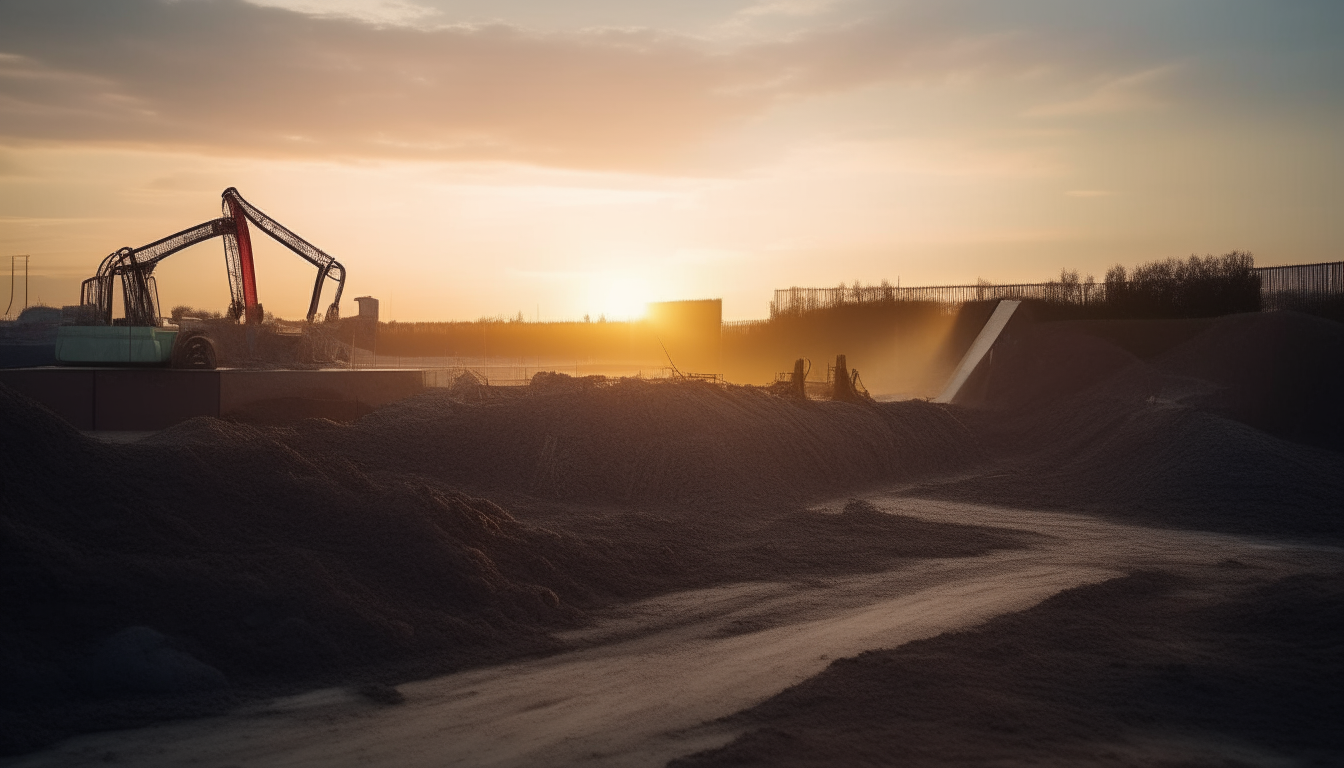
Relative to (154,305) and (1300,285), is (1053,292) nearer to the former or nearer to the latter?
(1300,285)

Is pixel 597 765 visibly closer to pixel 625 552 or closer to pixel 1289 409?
pixel 625 552

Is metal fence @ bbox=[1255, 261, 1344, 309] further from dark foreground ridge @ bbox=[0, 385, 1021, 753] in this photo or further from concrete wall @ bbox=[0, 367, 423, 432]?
concrete wall @ bbox=[0, 367, 423, 432]

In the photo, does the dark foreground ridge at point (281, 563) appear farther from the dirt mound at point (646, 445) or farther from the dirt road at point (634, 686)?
the dirt mound at point (646, 445)

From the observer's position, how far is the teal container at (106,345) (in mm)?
27953

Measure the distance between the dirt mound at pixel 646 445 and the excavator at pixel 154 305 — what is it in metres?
7.89

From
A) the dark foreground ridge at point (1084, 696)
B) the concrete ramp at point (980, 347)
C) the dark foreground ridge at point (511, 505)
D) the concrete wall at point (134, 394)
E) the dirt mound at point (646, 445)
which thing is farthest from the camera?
the concrete ramp at point (980, 347)

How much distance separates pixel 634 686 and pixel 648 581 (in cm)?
407

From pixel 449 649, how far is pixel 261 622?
5.35ft

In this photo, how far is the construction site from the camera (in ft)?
24.8

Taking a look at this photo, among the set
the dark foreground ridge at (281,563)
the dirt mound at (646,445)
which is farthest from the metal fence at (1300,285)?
the dark foreground ridge at (281,563)

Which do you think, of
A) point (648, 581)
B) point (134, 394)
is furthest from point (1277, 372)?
point (134, 394)

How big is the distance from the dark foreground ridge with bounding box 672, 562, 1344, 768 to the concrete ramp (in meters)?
27.3

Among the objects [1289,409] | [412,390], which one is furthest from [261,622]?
[1289,409]

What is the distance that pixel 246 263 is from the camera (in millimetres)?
35781
